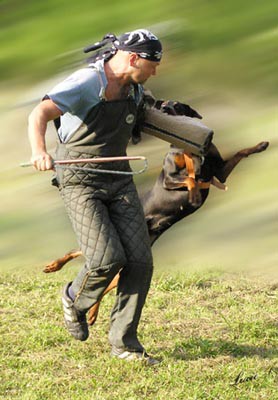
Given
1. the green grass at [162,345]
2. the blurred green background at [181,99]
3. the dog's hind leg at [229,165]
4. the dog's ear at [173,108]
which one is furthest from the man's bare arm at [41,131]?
the blurred green background at [181,99]

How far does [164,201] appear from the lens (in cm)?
665

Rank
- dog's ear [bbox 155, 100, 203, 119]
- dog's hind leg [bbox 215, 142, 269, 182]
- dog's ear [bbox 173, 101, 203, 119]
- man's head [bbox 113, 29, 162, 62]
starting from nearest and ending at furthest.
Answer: man's head [bbox 113, 29, 162, 62], dog's ear [bbox 155, 100, 203, 119], dog's ear [bbox 173, 101, 203, 119], dog's hind leg [bbox 215, 142, 269, 182]

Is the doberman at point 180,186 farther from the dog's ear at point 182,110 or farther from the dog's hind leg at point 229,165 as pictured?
the dog's ear at point 182,110

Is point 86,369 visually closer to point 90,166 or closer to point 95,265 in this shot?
point 95,265

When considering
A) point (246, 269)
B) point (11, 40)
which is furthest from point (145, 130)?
point (11, 40)

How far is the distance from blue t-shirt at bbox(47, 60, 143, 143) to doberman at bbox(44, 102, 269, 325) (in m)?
1.40

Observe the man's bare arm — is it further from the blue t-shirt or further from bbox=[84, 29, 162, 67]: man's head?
bbox=[84, 29, 162, 67]: man's head

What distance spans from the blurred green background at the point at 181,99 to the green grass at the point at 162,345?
1.93 ft

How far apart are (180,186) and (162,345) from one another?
3.82 feet

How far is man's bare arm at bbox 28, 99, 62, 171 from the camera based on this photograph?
15.5 ft

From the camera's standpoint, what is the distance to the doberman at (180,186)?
6406 millimetres

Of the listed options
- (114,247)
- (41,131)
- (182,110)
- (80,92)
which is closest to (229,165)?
(182,110)

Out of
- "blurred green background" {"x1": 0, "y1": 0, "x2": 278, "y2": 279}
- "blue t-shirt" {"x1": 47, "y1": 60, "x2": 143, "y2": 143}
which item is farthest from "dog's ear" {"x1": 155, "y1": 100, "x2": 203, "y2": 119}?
Result: "blurred green background" {"x1": 0, "y1": 0, "x2": 278, "y2": 279}

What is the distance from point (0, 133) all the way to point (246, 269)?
4.54 metres
